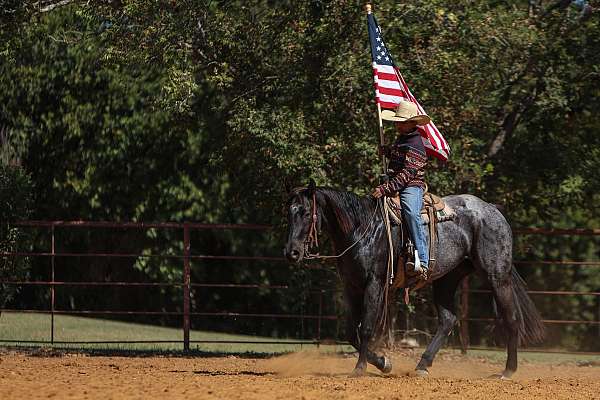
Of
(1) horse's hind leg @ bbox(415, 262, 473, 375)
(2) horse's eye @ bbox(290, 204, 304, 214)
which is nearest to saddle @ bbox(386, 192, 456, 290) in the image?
(1) horse's hind leg @ bbox(415, 262, 473, 375)

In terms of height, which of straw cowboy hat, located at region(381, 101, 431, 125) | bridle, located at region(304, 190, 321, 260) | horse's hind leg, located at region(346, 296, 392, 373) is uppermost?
straw cowboy hat, located at region(381, 101, 431, 125)

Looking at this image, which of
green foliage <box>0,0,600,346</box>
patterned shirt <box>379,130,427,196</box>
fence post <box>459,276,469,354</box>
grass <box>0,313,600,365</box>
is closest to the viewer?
patterned shirt <box>379,130,427,196</box>

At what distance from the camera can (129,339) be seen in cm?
1593

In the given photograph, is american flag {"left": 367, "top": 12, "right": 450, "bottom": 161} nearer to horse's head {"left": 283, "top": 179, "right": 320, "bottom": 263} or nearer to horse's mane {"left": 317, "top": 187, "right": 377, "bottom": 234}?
horse's mane {"left": 317, "top": 187, "right": 377, "bottom": 234}

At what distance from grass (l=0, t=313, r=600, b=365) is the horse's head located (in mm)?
3670

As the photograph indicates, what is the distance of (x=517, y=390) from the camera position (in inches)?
356

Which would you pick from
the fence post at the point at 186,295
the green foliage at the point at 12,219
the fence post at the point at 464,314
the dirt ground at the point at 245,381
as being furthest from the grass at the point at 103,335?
the dirt ground at the point at 245,381

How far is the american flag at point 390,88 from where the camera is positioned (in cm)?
1127

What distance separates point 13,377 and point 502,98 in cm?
894

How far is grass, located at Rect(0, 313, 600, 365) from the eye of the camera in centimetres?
1467

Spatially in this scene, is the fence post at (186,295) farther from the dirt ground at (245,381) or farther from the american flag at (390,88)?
the american flag at (390,88)

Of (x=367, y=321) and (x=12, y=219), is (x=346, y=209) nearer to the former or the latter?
(x=367, y=321)

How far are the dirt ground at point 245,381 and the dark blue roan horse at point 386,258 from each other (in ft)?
1.84

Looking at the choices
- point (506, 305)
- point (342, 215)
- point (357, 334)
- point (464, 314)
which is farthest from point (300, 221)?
point (464, 314)
